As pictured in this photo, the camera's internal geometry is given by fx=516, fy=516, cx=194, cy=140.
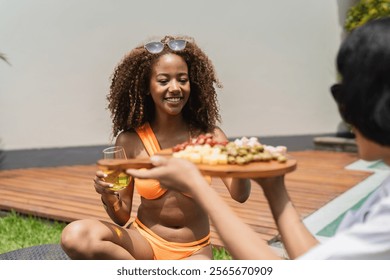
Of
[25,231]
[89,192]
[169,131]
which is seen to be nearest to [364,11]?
[89,192]

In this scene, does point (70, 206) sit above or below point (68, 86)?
below

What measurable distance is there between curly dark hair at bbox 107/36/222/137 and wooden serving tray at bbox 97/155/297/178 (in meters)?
0.70

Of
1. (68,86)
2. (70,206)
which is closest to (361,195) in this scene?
(70,206)

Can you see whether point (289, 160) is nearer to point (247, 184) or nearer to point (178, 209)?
point (247, 184)

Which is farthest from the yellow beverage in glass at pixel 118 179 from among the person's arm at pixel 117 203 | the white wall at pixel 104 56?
the white wall at pixel 104 56

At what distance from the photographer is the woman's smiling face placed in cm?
191

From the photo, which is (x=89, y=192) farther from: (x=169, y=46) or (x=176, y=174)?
(x=176, y=174)

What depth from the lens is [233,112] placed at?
4.88m

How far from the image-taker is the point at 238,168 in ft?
4.33

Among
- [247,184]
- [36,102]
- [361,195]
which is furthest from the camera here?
[36,102]
